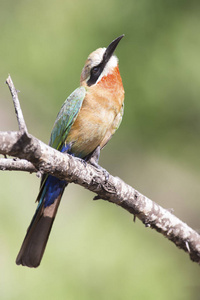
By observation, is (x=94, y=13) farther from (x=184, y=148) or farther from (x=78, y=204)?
(x=78, y=204)

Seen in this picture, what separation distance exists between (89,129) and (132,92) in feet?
3.25

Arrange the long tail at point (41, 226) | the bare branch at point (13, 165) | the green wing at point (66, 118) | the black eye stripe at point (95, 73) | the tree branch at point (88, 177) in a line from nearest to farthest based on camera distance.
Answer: the tree branch at point (88, 177) → the bare branch at point (13, 165) → the long tail at point (41, 226) → the green wing at point (66, 118) → the black eye stripe at point (95, 73)

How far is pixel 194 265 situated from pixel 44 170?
169 centimetres

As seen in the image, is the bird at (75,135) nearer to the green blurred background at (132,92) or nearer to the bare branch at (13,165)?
the bare branch at (13,165)

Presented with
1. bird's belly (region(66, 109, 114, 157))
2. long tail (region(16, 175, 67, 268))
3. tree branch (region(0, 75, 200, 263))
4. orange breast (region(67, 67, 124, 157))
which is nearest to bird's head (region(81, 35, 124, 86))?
orange breast (region(67, 67, 124, 157))

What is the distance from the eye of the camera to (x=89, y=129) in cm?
254

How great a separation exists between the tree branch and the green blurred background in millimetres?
699

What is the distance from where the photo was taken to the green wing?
8.45ft

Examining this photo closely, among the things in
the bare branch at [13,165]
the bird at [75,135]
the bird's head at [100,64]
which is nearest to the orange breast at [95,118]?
the bird at [75,135]

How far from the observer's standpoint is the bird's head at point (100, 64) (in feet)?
9.23

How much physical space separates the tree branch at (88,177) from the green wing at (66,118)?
0.41 metres

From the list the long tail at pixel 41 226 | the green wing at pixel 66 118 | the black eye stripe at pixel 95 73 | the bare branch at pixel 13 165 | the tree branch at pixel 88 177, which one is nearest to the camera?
the tree branch at pixel 88 177

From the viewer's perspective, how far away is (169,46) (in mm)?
3588

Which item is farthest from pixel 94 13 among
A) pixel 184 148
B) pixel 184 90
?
pixel 184 148
